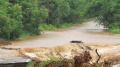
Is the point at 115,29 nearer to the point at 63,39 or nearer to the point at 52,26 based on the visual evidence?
the point at 63,39

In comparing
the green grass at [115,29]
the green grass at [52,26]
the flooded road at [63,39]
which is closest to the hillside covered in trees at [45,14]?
the green grass at [115,29]

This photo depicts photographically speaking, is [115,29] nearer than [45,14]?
No

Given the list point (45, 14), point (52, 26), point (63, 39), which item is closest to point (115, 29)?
point (45, 14)

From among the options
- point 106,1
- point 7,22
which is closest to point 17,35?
point 7,22

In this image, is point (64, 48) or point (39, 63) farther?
point (64, 48)

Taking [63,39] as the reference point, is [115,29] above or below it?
below

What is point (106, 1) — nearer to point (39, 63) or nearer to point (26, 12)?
point (26, 12)

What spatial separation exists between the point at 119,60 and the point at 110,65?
0.74m

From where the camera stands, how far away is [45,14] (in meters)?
31.3

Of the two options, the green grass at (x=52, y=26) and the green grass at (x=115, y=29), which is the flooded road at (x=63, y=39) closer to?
the green grass at (x=115, y=29)

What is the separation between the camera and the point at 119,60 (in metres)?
14.4

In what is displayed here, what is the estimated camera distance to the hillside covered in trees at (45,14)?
25953 mm

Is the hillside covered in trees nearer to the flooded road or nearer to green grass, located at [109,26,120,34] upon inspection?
green grass, located at [109,26,120,34]

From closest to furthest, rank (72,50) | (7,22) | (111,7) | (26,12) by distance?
(72,50) → (7,22) → (26,12) → (111,7)
